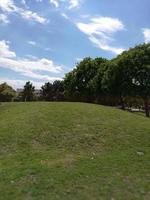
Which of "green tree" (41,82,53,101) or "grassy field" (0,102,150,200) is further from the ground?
"green tree" (41,82,53,101)

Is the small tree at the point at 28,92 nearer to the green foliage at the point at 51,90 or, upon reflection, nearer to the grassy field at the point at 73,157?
the green foliage at the point at 51,90

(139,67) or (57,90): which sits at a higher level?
(139,67)

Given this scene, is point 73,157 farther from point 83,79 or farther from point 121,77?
point 83,79

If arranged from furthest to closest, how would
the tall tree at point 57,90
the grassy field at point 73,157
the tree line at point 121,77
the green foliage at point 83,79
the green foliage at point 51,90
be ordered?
the green foliage at point 51,90, the tall tree at point 57,90, the green foliage at point 83,79, the tree line at point 121,77, the grassy field at point 73,157

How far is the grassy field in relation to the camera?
25.9ft

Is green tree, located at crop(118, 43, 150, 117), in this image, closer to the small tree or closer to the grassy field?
the grassy field

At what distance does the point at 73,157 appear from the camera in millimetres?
10984

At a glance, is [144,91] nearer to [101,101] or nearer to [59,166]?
[101,101]

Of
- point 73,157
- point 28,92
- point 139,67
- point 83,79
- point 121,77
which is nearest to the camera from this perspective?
point 73,157

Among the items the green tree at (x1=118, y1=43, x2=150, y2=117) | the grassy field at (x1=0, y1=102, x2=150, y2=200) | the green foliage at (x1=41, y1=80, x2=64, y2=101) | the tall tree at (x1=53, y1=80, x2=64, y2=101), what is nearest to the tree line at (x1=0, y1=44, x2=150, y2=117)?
the green tree at (x1=118, y1=43, x2=150, y2=117)

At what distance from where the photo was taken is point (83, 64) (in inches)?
2306

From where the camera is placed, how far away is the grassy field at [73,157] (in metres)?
7.89

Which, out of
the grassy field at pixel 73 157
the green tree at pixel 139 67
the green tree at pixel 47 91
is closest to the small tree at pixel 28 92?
the green tree at pixel 47 91

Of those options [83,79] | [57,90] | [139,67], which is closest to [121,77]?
[139,67]
